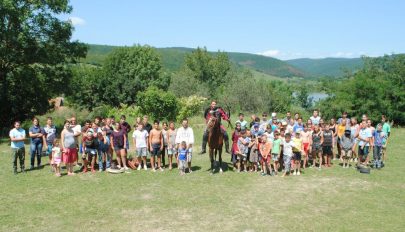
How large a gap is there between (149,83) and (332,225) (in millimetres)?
39548

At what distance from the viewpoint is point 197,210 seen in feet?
27.7

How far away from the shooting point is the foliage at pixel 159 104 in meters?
25.1

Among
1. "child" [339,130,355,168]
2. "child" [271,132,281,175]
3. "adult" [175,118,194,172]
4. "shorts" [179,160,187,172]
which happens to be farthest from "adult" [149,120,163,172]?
"child" [339,130,355,168]

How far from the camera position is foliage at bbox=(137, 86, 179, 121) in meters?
25.1

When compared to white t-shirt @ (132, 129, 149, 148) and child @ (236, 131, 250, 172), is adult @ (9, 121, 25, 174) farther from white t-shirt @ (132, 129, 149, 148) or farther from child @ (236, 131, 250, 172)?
child @ (236, 131, 250, 172)

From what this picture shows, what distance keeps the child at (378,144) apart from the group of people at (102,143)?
6.33 meters

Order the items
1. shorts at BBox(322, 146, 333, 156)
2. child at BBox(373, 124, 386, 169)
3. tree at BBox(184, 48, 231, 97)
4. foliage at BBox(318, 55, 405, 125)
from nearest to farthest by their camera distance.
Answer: child at BBox(373, 124, 386, 169) → shorts at BBox(322, 146, 333, 156) → foliage at BBox(318, 55, 405, 125) → tree at BBox(184, 48, 231, 97)

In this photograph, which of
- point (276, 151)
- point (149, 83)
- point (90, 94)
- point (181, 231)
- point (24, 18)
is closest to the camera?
point (181, 231)

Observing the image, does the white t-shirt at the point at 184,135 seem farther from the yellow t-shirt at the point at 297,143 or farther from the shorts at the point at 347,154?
the shorts at the point at 347,154

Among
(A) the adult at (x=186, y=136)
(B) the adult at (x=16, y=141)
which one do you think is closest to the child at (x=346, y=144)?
(A) the adult at (x=186, y=136)

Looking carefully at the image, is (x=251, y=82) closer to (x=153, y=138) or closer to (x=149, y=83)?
(x=149, y=83)

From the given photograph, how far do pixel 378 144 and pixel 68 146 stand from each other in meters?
10.3

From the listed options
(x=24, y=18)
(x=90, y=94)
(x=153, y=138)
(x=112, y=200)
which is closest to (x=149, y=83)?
(x=90, y=94)

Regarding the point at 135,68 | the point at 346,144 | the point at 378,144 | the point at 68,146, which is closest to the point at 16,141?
the point at 68,146
